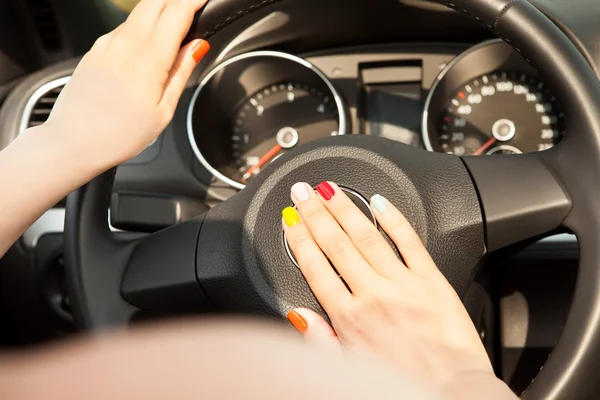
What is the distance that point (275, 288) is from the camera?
34.7 inches

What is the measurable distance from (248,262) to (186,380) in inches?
21.9

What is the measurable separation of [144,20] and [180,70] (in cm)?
8

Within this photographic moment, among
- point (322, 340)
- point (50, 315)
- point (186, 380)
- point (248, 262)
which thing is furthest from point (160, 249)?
point (186, 380)

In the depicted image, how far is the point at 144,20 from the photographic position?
0.88 meters

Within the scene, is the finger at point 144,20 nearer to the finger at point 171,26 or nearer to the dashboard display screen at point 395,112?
the finger at point 171,26

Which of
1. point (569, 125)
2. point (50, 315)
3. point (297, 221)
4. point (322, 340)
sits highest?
point (569, 125)

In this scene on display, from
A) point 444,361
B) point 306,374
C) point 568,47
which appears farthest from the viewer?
point 568,47

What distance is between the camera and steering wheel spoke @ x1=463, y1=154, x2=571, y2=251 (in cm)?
85

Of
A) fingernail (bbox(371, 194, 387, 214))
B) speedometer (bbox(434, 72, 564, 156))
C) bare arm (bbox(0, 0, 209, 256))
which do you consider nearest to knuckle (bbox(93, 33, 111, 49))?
bare arm (bbox(0, 0, 209, 256))

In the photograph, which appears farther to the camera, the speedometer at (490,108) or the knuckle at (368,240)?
the speedometer at (490,108)

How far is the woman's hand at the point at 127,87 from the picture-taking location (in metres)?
0.87

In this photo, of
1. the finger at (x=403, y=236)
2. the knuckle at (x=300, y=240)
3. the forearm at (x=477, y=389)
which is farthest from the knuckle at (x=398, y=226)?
the forearm at (x=477, y=389)

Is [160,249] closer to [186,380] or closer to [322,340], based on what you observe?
[322,340]

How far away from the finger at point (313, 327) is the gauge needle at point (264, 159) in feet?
1.73
